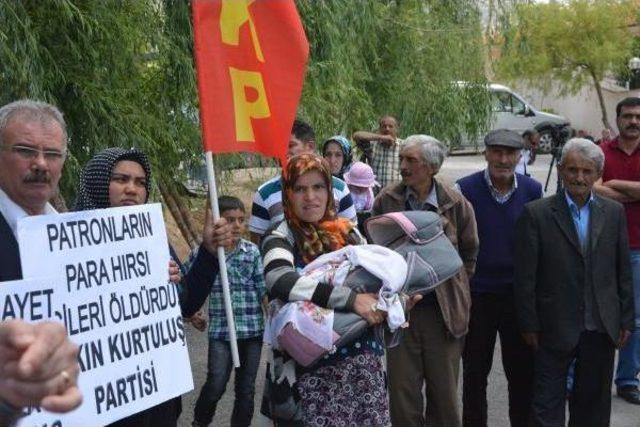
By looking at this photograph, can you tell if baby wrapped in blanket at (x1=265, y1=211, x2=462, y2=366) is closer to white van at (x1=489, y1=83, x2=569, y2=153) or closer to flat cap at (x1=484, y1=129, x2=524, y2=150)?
flat cap at (x1=484, y1=129, x2=524, y2=150)

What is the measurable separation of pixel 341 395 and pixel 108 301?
116 centimetres

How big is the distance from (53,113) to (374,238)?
187 cm

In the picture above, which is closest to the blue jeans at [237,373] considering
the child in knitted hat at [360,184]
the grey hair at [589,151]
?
the grey hair at [589,151]

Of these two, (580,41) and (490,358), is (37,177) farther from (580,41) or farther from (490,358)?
(580,41)

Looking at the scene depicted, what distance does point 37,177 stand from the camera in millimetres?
2752

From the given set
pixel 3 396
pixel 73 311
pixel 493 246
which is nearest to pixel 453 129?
pixel 493 246

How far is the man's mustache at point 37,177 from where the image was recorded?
2.74 meters

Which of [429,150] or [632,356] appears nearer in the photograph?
[429,150]

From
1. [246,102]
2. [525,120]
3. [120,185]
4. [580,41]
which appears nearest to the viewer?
[120,185]

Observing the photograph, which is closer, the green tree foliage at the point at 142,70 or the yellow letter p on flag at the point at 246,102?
the yellow letter p on flag at the point at 246,102

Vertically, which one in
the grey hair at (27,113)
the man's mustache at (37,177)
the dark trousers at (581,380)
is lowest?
the dark trousers at (581,380)

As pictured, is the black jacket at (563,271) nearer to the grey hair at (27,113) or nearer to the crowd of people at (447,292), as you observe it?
the crowd of people at (447,292)

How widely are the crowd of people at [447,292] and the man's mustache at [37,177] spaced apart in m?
0.52

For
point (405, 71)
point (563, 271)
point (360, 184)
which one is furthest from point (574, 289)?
point (405, 71)
